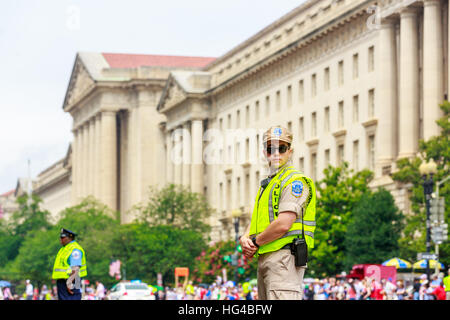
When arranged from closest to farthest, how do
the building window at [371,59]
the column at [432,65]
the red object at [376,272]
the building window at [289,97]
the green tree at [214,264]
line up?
the red object at [376,272], the column at [432,65], the building window at [371,59], the green tree at [214,264], the building window at [289,97]

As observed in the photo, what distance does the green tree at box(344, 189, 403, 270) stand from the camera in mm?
63938

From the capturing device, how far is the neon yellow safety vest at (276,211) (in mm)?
10469

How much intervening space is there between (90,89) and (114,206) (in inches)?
633

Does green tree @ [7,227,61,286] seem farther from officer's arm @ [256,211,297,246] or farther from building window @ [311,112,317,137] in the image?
officer's arm @ [256,211,297,246]

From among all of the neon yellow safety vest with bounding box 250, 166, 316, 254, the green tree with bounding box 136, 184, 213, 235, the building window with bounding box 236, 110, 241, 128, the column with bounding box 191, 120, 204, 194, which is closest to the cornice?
the building window with bounding box 236, 110, 241, 128

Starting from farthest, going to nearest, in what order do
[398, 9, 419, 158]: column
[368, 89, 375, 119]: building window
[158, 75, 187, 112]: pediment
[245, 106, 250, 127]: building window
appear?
[158, 75, 187, 112]: pediment, [245, 106, 250, 127]: building window, [368, 89, 375, 119]: building window, [398, 9, 419, 158]: column

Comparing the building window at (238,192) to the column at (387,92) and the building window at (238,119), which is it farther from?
the column at (387,92)

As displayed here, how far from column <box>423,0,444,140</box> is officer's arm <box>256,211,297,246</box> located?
64.6 metres

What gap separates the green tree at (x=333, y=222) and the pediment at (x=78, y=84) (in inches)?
3884

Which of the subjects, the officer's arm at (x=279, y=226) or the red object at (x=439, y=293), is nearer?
the officer's arm at (x=279, y=226)

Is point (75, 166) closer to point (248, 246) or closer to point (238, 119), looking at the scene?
point (238, 119)

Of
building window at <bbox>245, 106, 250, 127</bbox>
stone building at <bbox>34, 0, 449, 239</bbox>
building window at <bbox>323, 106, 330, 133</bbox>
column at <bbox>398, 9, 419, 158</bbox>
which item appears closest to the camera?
column at <bbox>398, 9, 419, 158</bbox>

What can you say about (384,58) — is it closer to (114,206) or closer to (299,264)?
(299,264)

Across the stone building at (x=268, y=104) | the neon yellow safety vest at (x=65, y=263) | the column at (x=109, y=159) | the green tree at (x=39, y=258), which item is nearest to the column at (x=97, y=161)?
the stone building at (x=268, y=104)
